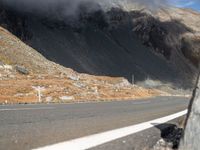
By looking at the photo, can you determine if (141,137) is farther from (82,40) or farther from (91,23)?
(91,23)

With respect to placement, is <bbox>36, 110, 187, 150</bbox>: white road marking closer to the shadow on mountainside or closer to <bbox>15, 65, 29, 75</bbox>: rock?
<bbox>15, 65, 29, 75</bbox>: rock

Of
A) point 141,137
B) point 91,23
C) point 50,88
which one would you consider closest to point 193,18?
point 91,23

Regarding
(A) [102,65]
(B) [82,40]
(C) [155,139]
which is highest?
(B) [82,40]

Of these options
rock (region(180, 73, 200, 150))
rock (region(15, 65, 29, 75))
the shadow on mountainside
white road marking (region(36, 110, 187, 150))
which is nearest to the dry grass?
rock (region(15, 65, 29, 75))

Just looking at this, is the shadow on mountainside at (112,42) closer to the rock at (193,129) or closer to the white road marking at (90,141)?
the white road marking at (90,141)

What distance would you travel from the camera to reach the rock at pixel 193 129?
557 centimetres

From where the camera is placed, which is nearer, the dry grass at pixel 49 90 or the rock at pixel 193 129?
the rock at pixel 193 129

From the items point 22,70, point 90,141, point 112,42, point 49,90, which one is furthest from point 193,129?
point 112,42

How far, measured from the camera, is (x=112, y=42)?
4532 inches

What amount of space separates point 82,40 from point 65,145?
99352 mm

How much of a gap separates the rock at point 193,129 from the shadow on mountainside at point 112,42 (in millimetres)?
80879

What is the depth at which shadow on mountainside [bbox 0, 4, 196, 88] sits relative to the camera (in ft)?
298

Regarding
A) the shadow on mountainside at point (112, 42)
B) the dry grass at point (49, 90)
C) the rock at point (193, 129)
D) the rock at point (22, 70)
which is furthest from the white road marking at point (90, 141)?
the shadow on mountainside at point (112, 42)

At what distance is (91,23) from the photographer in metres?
116
